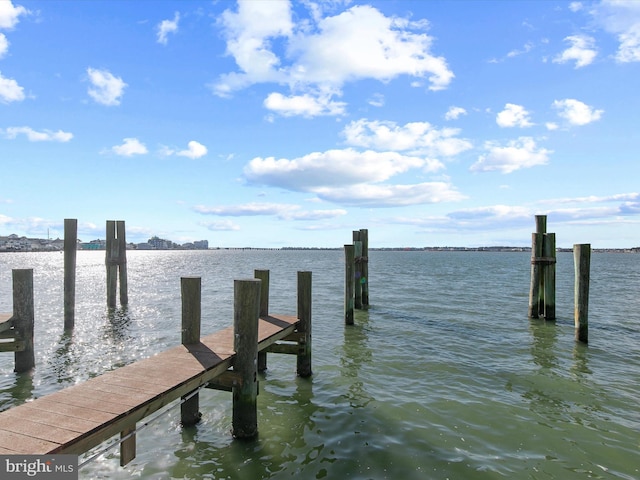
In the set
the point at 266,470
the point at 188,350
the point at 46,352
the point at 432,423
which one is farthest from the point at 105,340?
the point at 432,423

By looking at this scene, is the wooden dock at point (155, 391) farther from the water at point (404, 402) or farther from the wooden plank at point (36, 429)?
the water at point (404, 402)

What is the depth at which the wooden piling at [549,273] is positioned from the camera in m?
14.0

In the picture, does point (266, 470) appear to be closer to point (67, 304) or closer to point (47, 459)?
point (47, 459)

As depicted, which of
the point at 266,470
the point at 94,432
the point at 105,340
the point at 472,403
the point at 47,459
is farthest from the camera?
the point at 105,340

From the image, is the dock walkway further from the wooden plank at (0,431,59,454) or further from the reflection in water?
the reflection in water

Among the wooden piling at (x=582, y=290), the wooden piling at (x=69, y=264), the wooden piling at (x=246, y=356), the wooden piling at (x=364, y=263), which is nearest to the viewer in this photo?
the wooden piling at (x=246, y=356)

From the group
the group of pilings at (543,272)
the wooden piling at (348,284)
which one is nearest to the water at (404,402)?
the wooden piling at (348,284)

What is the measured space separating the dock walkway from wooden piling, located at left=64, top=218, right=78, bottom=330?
8489 millimetres

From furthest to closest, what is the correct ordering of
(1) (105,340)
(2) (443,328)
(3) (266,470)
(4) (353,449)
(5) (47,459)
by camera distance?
(2) (443,328), (1) (105,340), (4) (353,449), (3) (266,470), (5) (47,459)

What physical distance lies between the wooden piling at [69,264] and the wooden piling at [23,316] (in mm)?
3853

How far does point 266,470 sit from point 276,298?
57.0 ft

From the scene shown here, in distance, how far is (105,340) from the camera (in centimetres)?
1170

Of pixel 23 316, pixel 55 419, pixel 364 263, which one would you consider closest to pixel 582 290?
pixel 364 263

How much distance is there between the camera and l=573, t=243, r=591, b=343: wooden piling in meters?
11.3
